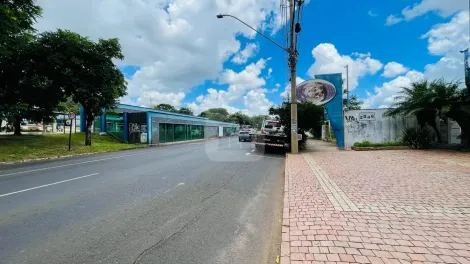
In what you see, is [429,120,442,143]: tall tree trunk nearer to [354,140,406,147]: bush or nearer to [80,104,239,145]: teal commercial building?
[354,140,406,147]: bush

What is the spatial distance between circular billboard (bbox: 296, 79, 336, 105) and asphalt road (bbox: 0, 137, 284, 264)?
524 inches

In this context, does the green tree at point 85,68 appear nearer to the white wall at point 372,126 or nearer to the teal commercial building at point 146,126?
the teal commercial building at point 146,126

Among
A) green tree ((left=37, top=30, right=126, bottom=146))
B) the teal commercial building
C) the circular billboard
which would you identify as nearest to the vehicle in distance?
the circular billboard

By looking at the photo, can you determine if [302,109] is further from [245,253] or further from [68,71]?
[68,71]

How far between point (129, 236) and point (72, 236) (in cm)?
87

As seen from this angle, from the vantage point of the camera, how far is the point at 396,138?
1850 cm

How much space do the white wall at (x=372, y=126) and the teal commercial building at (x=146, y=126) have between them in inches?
834

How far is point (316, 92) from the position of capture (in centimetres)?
2002

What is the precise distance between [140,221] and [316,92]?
17947 millimetres

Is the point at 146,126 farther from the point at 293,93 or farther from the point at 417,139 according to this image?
the point at 417,139

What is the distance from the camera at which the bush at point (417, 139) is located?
1591cm

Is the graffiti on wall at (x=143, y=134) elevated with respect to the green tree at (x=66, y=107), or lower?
lower

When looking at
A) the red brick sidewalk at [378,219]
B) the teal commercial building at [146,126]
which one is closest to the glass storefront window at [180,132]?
the teal commercial building at [146,126]

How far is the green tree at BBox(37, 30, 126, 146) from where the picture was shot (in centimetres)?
2027
